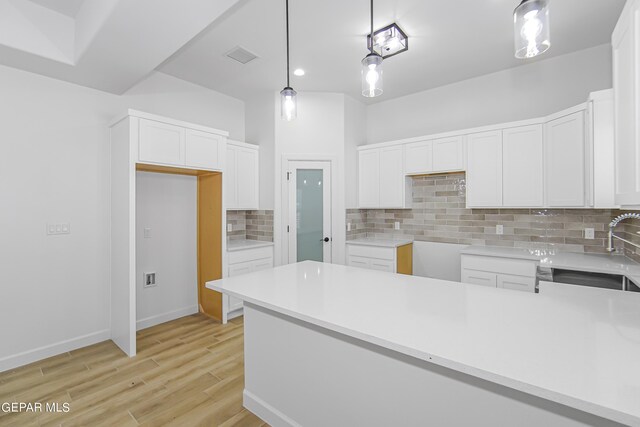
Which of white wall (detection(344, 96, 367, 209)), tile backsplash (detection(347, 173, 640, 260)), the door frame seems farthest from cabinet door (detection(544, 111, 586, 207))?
the door frame

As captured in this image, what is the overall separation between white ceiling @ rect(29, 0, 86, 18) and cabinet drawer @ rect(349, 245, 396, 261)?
3785mm

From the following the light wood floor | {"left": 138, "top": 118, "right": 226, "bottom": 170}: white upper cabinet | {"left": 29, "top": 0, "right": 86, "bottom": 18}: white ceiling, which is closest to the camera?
A: the light wood floor

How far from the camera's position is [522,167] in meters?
3.22

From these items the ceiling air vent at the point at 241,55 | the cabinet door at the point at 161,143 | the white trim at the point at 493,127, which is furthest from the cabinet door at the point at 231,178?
the white trim at the point at 493,127

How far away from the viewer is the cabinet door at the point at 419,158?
3.85 meters

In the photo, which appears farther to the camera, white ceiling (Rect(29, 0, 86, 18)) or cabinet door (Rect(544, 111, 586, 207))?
cabinet door (Rect(544, 111, 586, 207))

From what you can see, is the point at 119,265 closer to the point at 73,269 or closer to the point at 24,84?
the point at 73,269

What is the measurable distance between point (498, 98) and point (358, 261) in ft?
8.85

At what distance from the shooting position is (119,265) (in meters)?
3.11

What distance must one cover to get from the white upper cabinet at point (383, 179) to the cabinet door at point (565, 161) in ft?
5.19

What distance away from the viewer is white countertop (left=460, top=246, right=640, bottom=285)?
2.39 m

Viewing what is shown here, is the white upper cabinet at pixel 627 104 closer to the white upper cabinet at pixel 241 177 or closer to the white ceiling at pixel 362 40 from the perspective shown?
the white ceiling at pixel 362 40

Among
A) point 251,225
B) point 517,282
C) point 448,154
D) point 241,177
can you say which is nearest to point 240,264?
point 251,225

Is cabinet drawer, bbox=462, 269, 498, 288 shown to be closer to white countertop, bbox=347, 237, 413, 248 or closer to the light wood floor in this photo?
white countertop, bbox=347, 237, 413, 248
